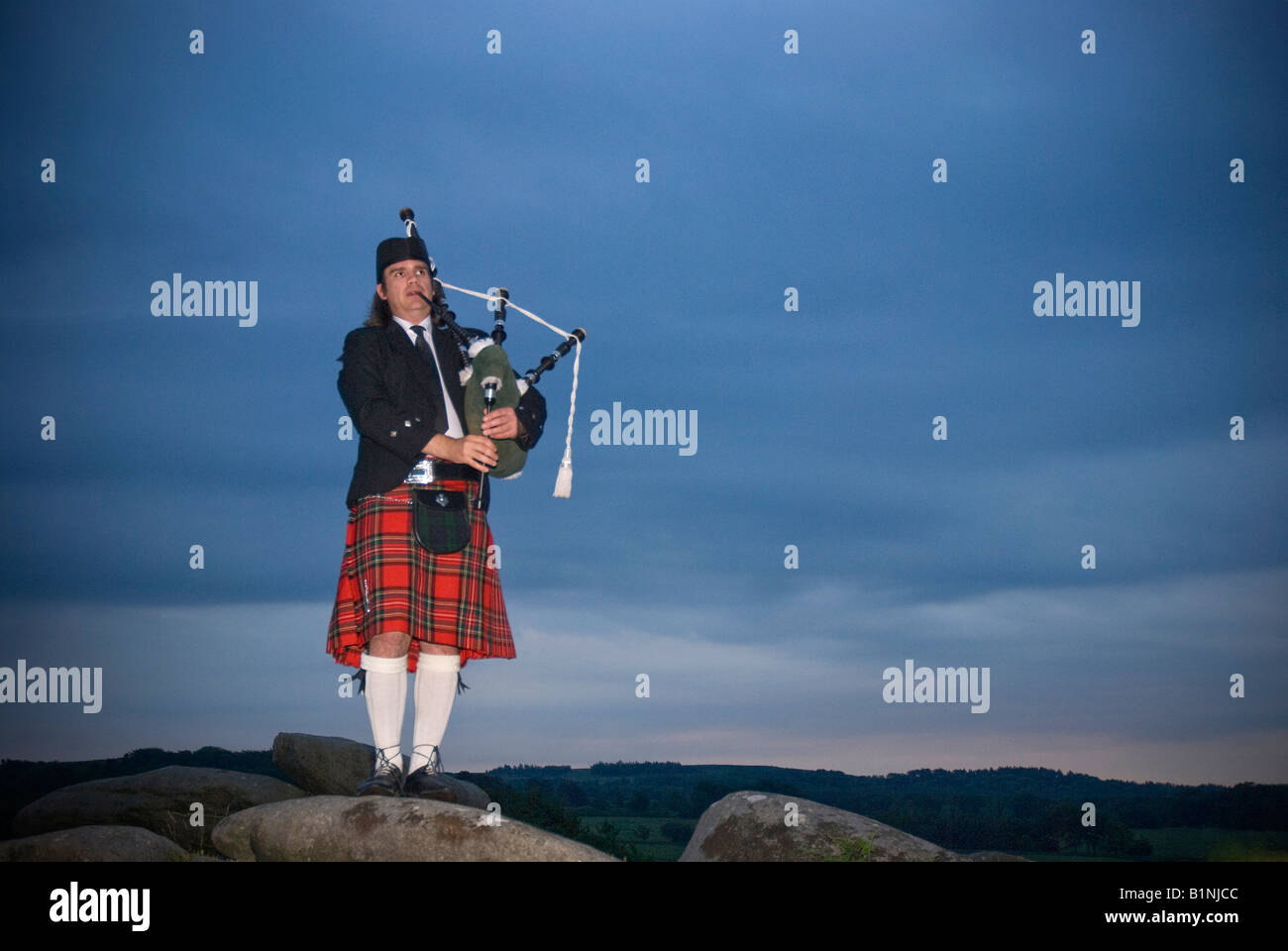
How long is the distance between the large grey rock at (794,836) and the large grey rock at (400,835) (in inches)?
58.1

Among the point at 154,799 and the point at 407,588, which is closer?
the point at 407,588

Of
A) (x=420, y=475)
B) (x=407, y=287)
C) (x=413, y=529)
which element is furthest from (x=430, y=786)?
(x=407, y=287)

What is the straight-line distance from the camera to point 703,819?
8086 mm

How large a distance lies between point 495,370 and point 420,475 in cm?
72

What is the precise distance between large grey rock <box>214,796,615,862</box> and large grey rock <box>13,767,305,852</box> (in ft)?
11.9

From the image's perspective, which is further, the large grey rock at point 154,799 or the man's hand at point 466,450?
the large grey rock at point 154,799

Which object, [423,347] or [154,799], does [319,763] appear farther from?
[423,347]

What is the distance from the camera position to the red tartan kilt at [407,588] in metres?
6.84

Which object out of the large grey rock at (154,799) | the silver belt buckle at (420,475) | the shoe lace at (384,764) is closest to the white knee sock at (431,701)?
the shoe lace at (384,764)

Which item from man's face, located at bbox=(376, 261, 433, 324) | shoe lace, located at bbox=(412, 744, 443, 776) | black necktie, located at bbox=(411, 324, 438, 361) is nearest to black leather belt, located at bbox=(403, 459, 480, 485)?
black necktie, located at bbox=(411, 324, 438, 361)

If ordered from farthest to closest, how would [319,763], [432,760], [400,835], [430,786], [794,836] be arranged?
[319,763]
[794,836]
[432,760]
[430,786]
[400,835]

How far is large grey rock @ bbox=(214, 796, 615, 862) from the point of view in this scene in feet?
20.7

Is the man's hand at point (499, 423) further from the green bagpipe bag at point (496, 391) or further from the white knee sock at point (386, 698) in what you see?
the white knee sock at point (386, 698)

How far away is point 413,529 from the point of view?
271 inches
